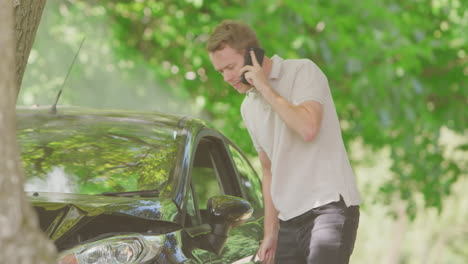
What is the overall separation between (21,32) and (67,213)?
1081mm

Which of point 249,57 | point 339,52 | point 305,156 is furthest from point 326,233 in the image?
point 339,52

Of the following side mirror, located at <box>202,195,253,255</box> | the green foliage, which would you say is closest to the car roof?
side mirror, located at <box>202,195,253,255</box>

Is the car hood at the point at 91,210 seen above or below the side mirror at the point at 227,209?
above

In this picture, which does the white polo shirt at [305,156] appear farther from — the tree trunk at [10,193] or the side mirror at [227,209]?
the tree trunk at [10,193]

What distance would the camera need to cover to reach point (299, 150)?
4.69 metres

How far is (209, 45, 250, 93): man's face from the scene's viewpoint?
4727 mm

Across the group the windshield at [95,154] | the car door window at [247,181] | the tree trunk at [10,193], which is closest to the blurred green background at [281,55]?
the car door window at [247,181]

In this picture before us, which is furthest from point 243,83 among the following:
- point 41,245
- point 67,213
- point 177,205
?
point 41,245

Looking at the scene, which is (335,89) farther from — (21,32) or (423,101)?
(21,32)

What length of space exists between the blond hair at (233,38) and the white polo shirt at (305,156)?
0.17m

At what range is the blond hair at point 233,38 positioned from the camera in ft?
15.6

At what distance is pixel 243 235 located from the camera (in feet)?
17.8

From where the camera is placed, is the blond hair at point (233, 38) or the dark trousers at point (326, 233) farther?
the blond hair at point (233, 38)

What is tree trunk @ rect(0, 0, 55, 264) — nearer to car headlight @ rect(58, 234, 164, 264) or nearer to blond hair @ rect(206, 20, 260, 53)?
car headlight @ rect(58, 234, 164, 264)
